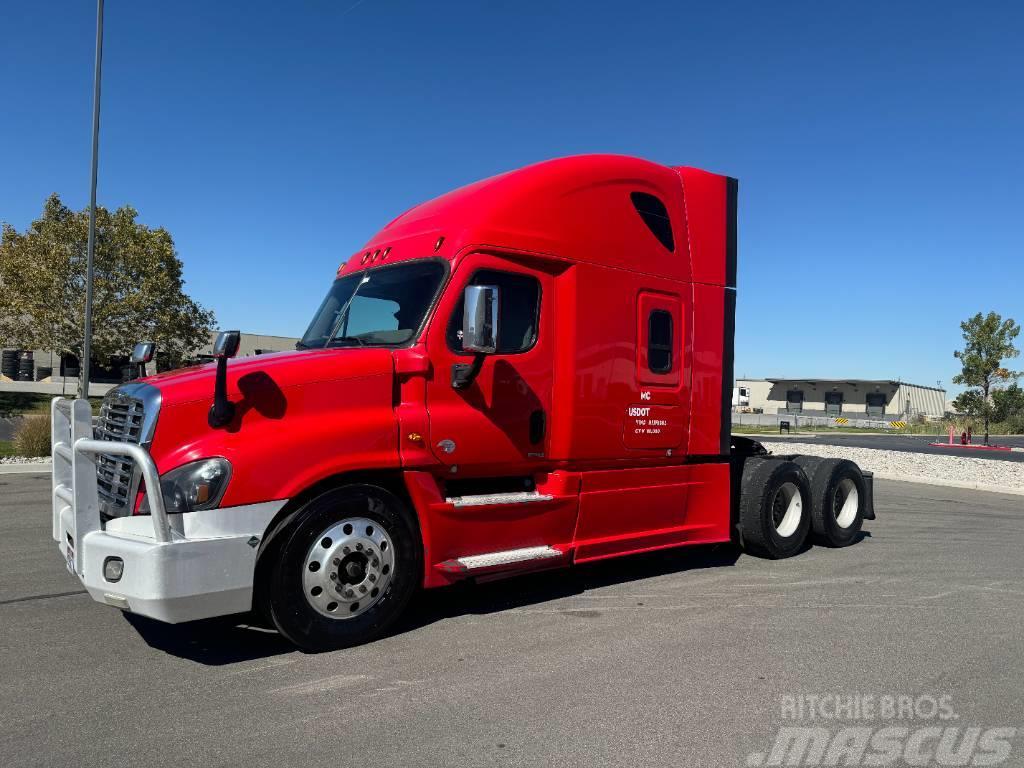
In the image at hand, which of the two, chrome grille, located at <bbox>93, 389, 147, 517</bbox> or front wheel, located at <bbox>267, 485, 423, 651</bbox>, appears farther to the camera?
front wheel, located at <bbox>267, 485, 423, 651</bbox>

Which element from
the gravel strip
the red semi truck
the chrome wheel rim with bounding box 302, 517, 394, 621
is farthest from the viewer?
the gravel strip

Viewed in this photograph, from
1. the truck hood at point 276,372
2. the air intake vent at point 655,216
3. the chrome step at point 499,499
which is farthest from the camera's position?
the air intake vent at point 655,216

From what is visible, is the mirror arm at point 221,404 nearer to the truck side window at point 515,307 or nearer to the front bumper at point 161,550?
the front bumper at point 161,550

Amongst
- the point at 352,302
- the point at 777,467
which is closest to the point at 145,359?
the point at 352,302

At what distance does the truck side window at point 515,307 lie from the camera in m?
5.52

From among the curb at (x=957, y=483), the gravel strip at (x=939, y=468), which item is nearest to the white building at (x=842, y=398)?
the gravel strip at (x=939, y=468)

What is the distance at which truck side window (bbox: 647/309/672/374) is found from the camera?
6.48 metres

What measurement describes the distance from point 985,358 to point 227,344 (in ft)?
121

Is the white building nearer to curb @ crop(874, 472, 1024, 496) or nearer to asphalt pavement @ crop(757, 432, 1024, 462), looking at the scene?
asphalt pavement @ crop(757, 432, 1024, 462)

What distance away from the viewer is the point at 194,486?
4.13 metres

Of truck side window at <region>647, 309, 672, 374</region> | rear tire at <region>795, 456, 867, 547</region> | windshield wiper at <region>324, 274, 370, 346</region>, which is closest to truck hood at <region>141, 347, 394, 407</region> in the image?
windshield wiper at <region>324, 274, 370, 346</region>

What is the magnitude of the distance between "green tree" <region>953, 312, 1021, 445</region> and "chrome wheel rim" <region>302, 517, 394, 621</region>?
116 feet

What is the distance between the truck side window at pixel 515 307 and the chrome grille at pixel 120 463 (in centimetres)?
228

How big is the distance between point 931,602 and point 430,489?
407 cm
